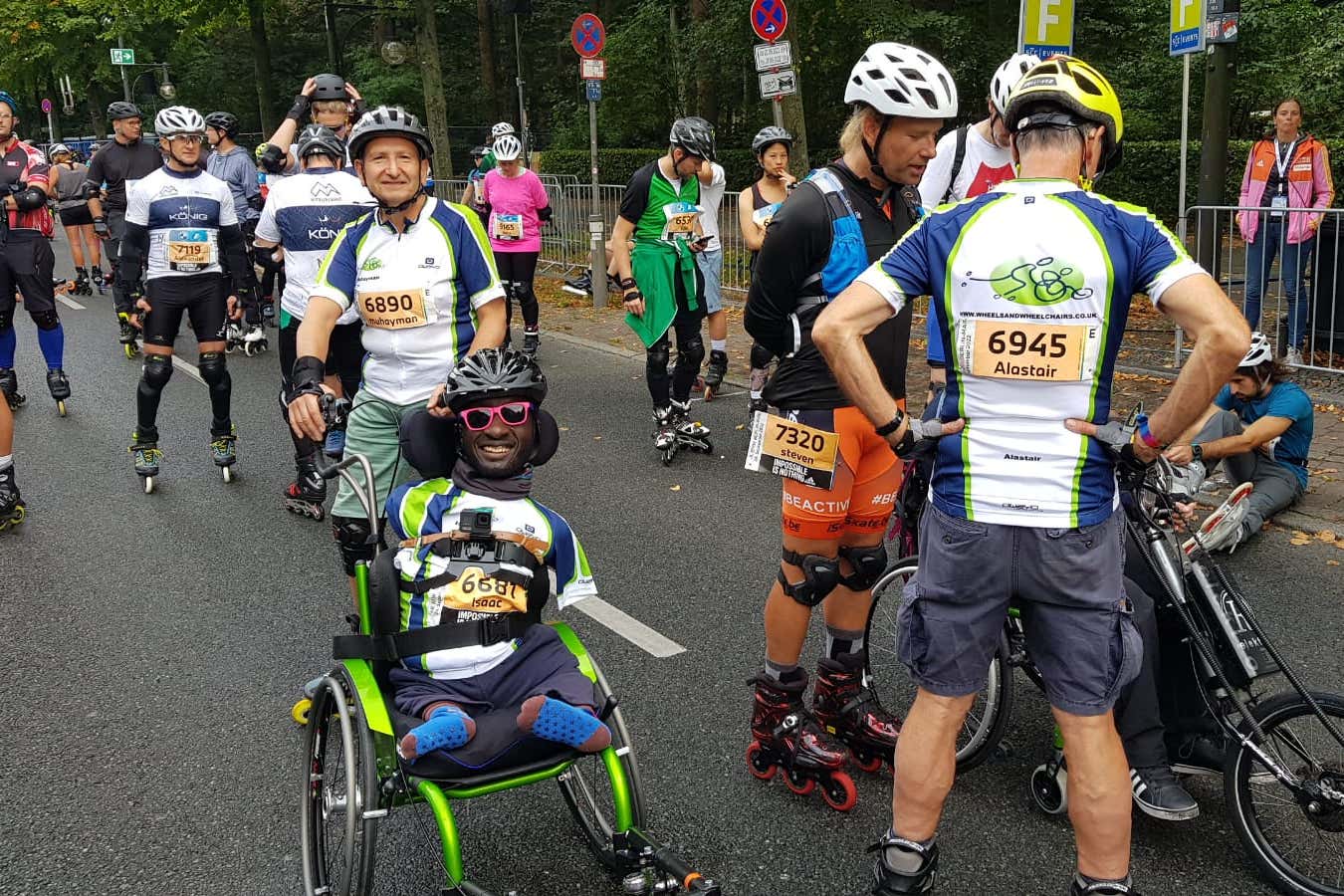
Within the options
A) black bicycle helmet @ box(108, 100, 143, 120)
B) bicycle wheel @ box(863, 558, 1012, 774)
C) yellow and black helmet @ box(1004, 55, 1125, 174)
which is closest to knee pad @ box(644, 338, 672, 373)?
bicycle wheel @ box(863, 558, 1012, 774)

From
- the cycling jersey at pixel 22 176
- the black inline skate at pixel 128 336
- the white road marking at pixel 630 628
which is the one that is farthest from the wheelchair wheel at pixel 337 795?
the black inline skate at pixel 128 336

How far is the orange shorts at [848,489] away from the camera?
11.9 feet

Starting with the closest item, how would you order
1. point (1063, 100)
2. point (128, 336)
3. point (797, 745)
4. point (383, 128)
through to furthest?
point (1063, 100), point (797, 745), point (383, 128), point (128, 336)

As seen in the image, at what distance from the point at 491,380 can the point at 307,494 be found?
13.6 feet

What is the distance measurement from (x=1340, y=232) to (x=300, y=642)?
796 cm

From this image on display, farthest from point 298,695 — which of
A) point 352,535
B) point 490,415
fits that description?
point 490,415

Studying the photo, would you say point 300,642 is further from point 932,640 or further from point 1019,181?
point 1019,181

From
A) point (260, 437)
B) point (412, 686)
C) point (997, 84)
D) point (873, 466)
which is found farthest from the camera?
point (260, 437)

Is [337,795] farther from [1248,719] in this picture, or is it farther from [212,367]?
[212,367]

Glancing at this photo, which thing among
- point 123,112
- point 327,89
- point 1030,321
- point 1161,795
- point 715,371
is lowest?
point 1161,795

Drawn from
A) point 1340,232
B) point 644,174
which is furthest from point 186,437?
point 1340,232

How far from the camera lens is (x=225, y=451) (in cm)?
786

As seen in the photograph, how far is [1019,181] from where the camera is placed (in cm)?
271

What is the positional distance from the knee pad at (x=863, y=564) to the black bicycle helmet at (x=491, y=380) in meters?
1.10
